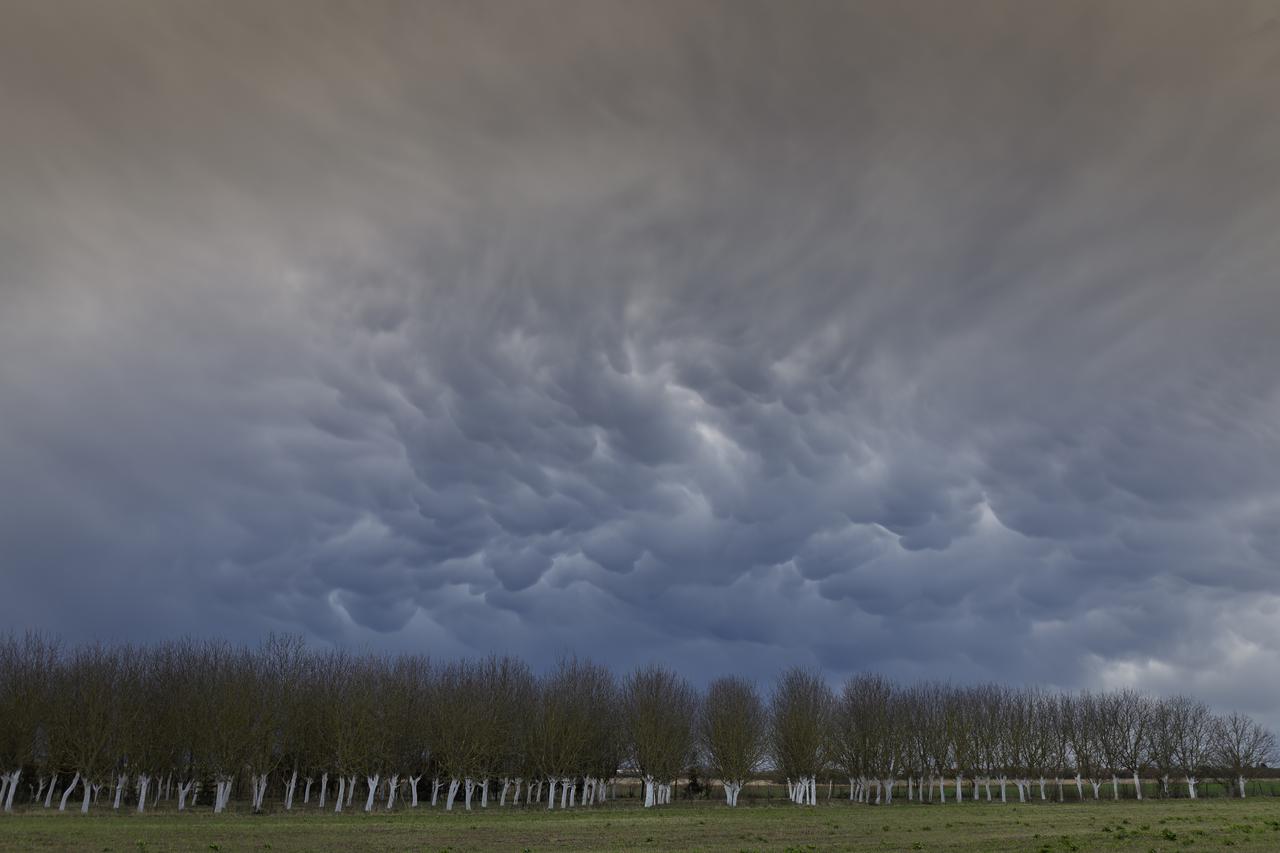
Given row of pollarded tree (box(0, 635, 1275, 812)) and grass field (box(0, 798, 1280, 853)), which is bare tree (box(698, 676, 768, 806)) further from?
grass field (box(0, 798, 1280, 853))

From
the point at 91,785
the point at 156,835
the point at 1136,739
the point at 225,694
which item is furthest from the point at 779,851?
the point at 1136,739

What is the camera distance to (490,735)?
98.2 m

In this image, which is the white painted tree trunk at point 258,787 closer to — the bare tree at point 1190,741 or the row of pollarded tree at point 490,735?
the row of pollarded tree at point 490,735

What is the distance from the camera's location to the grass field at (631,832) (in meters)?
41.5

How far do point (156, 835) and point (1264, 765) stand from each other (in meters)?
169

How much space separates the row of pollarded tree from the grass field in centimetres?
1394

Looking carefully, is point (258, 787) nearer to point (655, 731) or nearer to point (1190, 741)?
point (655, 731)

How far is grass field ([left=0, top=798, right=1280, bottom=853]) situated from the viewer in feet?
136

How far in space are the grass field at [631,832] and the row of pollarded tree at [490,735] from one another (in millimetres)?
13940

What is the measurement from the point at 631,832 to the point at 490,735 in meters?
48.7

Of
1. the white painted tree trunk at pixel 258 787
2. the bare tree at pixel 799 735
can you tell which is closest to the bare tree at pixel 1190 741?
the bare tree at pixel 799 735

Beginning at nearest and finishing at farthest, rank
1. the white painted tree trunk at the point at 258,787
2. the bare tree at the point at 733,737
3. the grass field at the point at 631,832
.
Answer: the grass field at the point at 631,832, the white painted tree trunk at the point at 258,787, the bare tree at the point at 733,737

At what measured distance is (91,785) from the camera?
83750 millimetres

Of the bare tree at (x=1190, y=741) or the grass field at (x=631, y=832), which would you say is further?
the bare tree at (x=1190, y=741)
